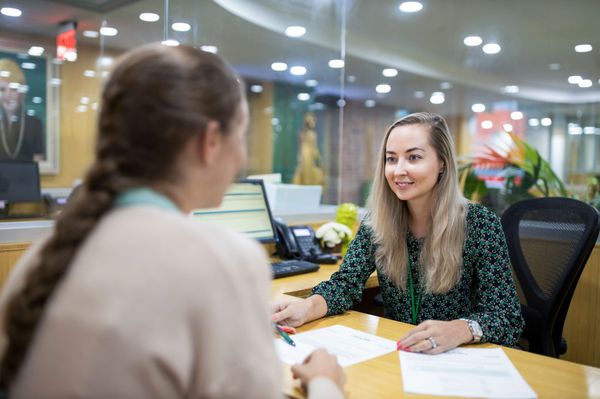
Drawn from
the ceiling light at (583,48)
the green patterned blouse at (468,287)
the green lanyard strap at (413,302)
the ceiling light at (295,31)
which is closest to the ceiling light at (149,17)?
the ceiling light at (295,31)

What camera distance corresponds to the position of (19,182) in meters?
3.76

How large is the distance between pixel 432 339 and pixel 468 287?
0.48 m

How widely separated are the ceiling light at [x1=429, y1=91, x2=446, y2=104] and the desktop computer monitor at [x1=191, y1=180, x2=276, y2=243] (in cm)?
671

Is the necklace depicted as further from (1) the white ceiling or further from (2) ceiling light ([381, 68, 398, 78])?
(2) ceiling light ([381, 68, 398, 78])

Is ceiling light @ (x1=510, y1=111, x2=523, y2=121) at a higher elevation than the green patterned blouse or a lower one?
higher

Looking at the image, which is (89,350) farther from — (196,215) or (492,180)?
(492,180)

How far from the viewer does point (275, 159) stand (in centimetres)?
596

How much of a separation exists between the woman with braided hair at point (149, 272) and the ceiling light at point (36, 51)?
6315 millimetres

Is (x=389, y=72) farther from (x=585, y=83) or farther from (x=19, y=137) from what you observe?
(x=19, y=137)

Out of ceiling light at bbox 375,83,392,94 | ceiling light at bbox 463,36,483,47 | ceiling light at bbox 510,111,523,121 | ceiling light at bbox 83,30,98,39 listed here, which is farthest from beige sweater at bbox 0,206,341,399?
ceiling light at bbox 375,83,392,94

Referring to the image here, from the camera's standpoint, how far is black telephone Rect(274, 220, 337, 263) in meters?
2.69

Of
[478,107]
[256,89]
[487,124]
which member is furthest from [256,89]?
[478,107]

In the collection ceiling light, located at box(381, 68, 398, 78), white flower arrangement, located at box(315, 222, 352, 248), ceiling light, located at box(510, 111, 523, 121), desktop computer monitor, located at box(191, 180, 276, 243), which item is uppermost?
ceiling light, located at box(381, 68, 398, 78)

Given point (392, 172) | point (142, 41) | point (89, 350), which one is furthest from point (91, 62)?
point (89, 350)
